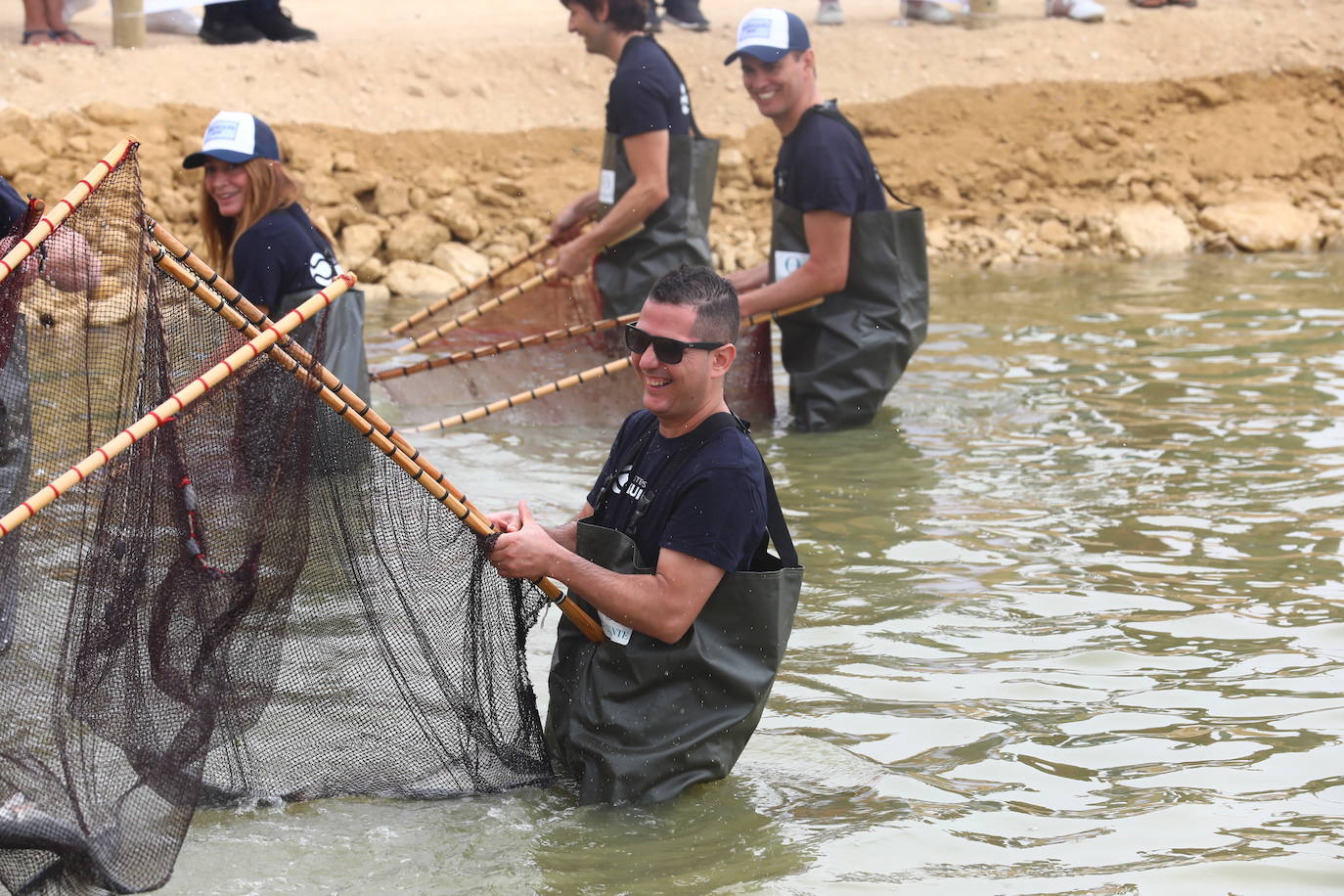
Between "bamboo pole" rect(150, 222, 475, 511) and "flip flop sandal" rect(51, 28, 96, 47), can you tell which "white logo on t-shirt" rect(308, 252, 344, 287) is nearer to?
"bamboo pole" rect(150, 222, 475, 511)

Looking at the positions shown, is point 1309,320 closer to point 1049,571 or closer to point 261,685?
point 1049,571

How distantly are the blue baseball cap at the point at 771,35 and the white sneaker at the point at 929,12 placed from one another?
30.9 ft

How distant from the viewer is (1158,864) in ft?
14.5

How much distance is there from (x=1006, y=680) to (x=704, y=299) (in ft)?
6.24

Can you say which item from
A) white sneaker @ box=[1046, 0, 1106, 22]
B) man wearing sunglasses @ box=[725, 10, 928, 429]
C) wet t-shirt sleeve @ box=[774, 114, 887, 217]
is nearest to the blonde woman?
man wearing sunglasses @ box=[725, 10, 928, 429]


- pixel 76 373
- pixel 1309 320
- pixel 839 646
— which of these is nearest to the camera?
pixel 76 373

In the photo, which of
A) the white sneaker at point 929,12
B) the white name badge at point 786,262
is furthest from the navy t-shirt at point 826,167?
the white sneaker at point 929,12

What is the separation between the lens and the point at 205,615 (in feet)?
14.1

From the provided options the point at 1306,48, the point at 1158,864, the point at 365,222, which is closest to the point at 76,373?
the point at 1158,864

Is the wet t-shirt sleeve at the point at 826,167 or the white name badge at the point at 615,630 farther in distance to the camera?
the wet t-shirt sleeve at the point at 826,167

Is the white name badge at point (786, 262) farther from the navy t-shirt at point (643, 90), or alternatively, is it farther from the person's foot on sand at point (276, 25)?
the person's foot on sand at point (276, 25)

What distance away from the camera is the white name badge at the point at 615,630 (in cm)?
443

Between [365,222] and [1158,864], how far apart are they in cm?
964

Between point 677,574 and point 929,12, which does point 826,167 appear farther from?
point 929,12
